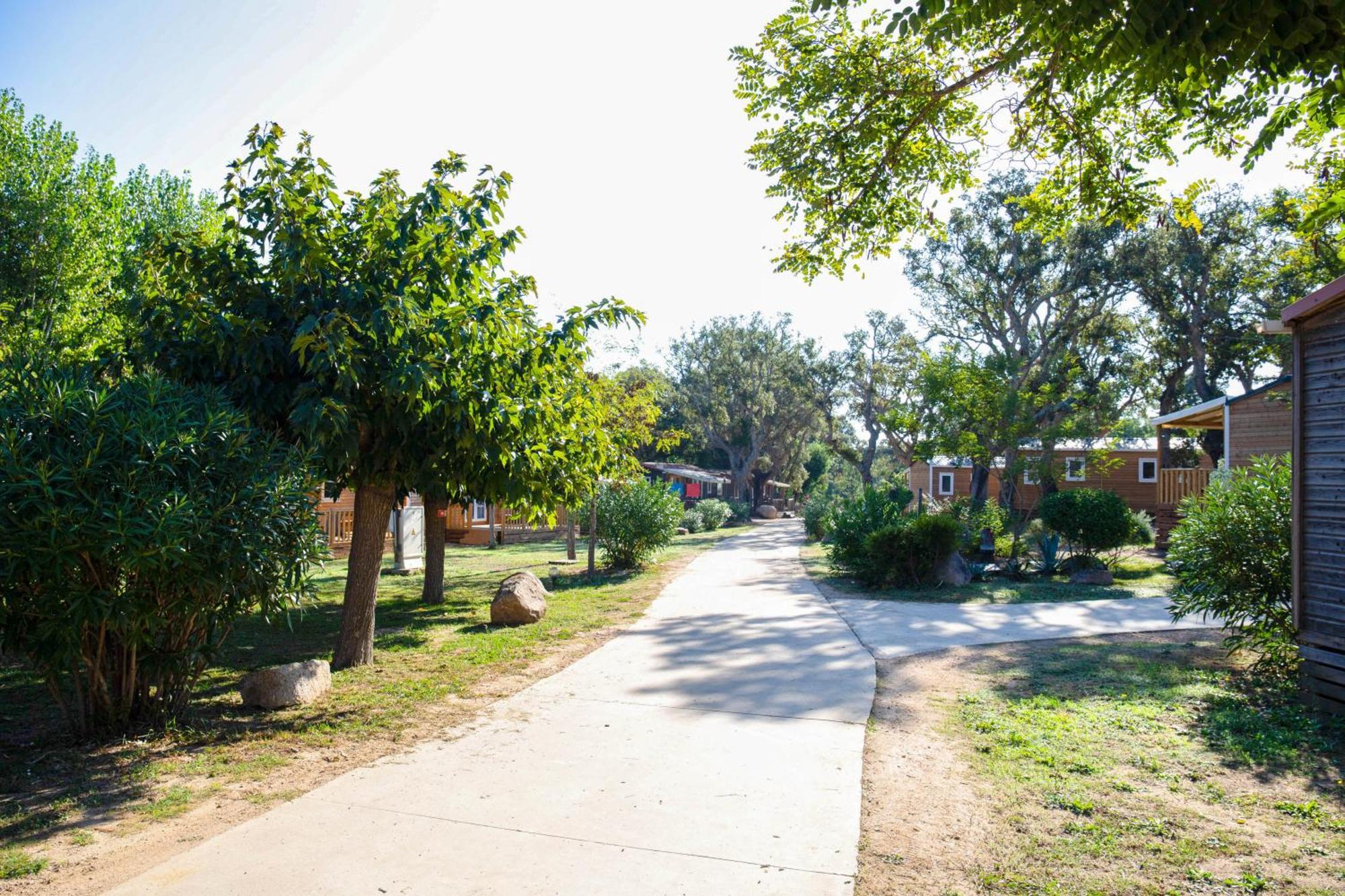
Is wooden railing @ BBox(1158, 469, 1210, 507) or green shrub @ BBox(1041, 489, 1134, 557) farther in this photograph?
wooden railing @ BBox(1158, 469, 1210, 507)

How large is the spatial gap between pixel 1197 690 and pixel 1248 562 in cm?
115

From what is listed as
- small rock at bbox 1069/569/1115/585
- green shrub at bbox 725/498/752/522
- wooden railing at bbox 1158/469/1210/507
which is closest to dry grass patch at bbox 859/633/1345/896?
small rock at bbox 1069/569/1115/585

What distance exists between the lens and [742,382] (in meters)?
44.1

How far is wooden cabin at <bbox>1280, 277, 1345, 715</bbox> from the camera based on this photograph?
5609 millimetres

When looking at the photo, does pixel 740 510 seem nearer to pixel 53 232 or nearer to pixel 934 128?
pixel 53 232

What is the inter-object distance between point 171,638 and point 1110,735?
597 centimetres

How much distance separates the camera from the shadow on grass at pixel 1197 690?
4.80m

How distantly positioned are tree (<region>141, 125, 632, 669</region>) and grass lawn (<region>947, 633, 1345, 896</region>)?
14.4 feet

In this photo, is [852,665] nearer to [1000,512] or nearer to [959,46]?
[959,46]

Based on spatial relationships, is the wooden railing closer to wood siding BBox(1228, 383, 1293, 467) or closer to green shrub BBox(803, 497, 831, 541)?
wood siding BBox(1228, 383, 1293, 467)

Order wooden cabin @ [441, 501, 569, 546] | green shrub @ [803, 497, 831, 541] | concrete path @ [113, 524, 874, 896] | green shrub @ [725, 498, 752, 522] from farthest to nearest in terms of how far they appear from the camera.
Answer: green shrub @ [725, 498, 752, 522]
green shrub @ [803, 497, 831, 541]
wooden cabin @ [441, 501, 569, 546]
concrete path @ [113, 524, 874, 896]

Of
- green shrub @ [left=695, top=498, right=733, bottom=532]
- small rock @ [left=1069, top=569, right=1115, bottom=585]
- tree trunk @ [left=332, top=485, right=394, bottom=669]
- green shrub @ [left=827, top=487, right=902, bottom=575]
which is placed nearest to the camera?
tree trunk @ [left=332, top=485, right=394, bottom=669]

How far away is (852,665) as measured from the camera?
24.3 feet

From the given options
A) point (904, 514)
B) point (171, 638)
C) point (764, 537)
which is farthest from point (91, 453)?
point (764, 537)
